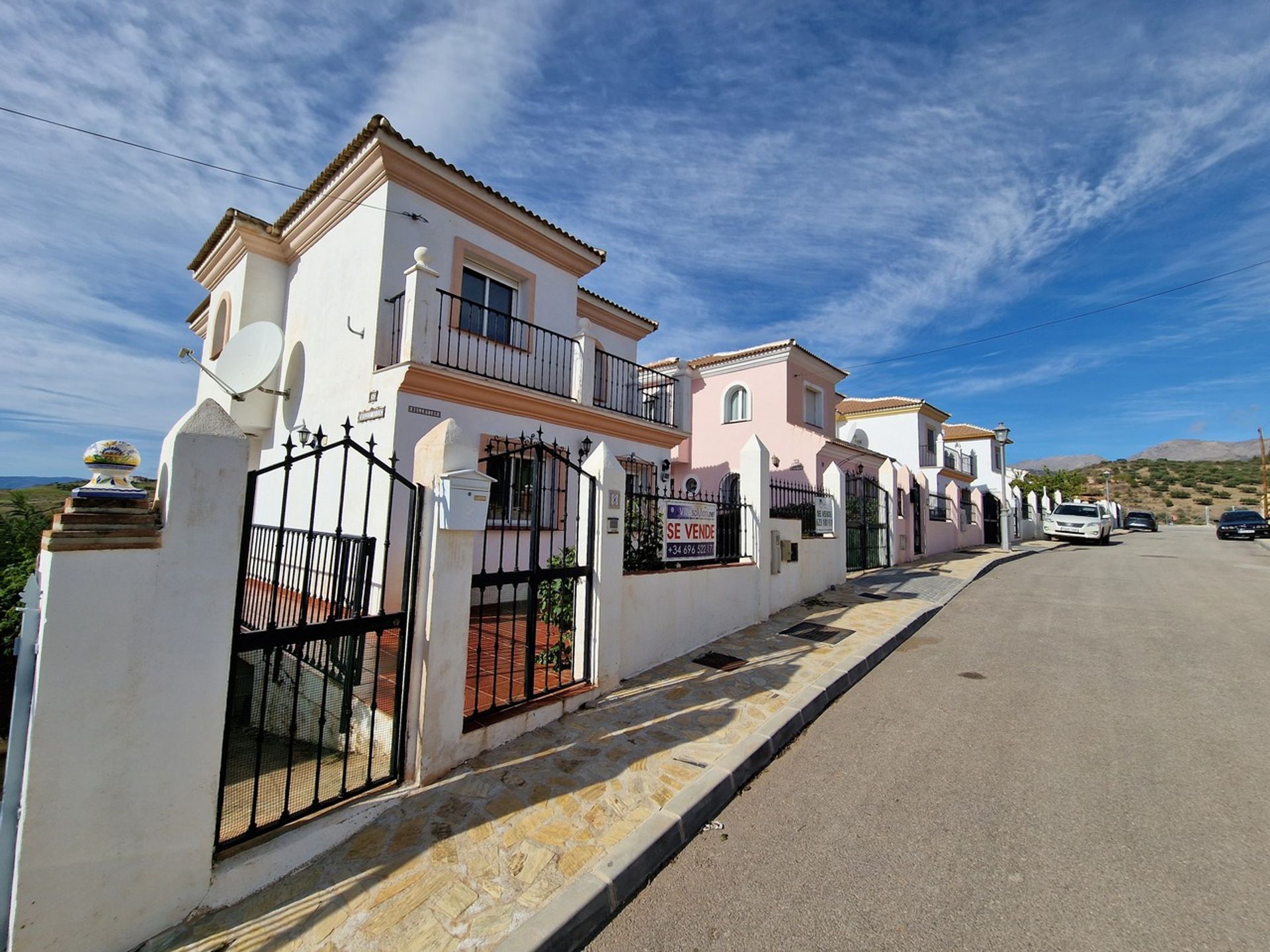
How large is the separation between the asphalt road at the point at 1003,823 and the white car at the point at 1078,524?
20208 millimetres

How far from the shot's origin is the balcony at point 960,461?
2598 cm

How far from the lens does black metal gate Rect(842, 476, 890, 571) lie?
13.1 metres

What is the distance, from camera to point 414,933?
228 cm

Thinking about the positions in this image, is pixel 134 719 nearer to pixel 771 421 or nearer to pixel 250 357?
pixel 250 357

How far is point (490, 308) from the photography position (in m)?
8.89

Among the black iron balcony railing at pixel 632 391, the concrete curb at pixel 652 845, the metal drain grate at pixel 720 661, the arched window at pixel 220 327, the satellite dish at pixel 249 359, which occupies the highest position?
the arched window at pixel 220 327

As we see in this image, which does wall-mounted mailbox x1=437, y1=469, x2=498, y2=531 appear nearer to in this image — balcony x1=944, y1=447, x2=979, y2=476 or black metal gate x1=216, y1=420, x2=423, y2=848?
black metal gate x1=216, y1=420, x2=423, y2=848

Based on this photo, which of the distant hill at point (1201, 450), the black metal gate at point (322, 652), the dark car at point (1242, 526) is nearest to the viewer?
the black metal gate at point (322, 652)

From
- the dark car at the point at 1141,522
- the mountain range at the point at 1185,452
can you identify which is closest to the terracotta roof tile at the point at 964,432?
the dark car at the point at 1141,522

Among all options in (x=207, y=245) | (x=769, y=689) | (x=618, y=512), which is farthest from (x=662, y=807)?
(x=207, y=245)

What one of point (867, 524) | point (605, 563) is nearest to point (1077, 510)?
point (867, 524)

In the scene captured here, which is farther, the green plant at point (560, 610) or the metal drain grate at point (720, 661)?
the metal drain grate at point (720, 661)

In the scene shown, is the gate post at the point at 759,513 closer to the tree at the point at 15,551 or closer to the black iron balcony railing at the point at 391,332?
the black iron balcony railing at the point at 391,332

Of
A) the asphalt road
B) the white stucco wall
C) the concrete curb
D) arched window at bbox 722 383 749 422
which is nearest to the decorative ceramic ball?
the white stucco wall
